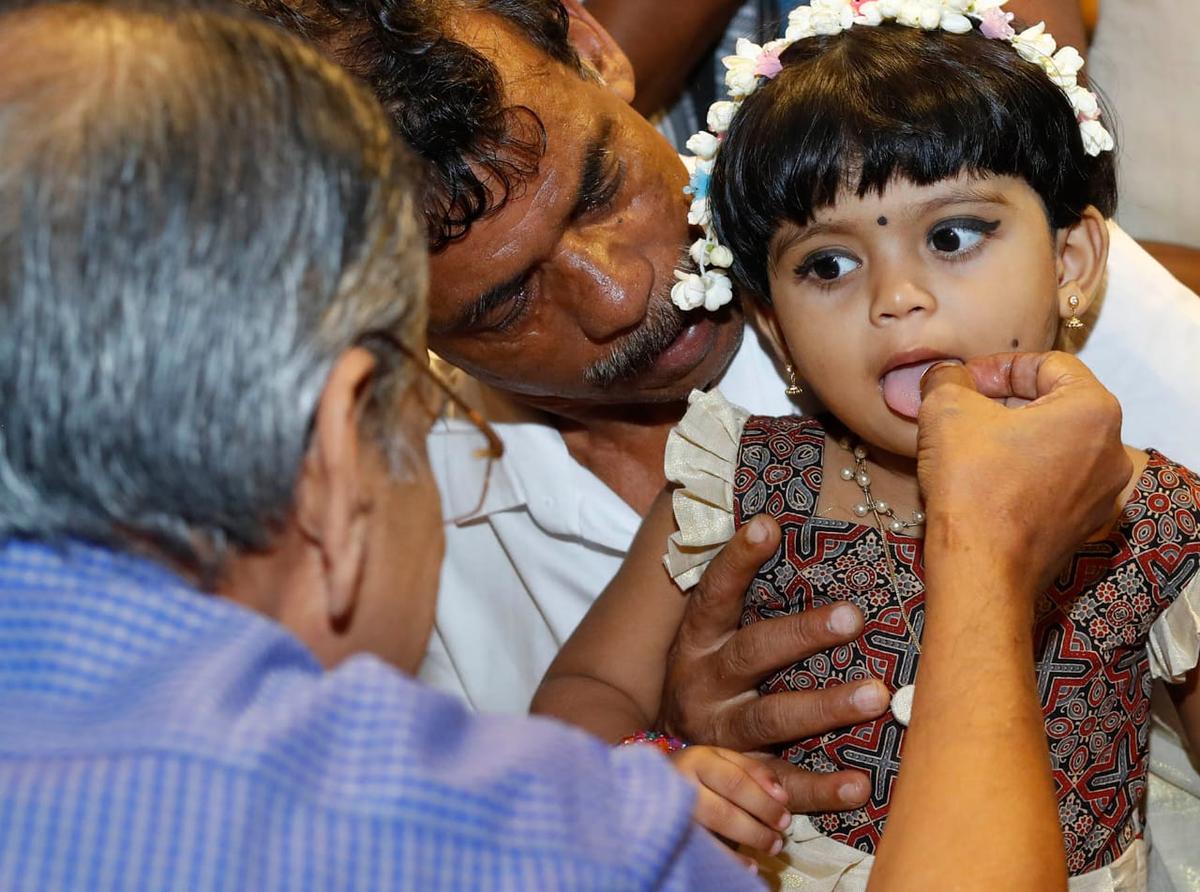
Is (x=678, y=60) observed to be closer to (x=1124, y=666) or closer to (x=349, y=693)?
(x=1124, y=666)

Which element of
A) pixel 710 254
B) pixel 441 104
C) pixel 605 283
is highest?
pixel 441 104

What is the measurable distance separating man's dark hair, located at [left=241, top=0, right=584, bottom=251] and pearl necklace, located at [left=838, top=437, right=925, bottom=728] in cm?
75

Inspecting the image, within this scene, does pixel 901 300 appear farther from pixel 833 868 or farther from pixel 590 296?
pixel 833 868

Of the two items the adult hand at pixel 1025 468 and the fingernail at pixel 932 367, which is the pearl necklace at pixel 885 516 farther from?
the adult hand at pixel 1025 468

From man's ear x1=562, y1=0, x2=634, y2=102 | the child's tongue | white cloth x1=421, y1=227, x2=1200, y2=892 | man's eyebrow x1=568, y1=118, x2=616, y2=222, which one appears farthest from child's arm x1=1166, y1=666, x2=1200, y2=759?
man's ear x1=562, y1=0, x2=634, y2=102

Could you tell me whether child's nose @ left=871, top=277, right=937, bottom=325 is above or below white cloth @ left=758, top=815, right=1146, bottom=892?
above

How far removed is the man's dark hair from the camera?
2252 millimetres

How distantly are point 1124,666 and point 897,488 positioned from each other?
1.49 feet

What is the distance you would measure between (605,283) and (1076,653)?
100 cm

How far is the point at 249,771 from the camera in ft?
3.11

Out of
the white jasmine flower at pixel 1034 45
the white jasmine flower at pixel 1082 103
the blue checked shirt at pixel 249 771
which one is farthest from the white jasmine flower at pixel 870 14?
the blue checked shirt at pixel 249 771

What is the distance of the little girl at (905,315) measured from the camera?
1971 millimetres

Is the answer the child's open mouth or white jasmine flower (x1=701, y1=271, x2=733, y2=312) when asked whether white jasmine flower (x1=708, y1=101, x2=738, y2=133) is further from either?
the child's open mouth

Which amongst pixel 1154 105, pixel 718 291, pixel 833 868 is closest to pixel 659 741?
pixel 833 868
